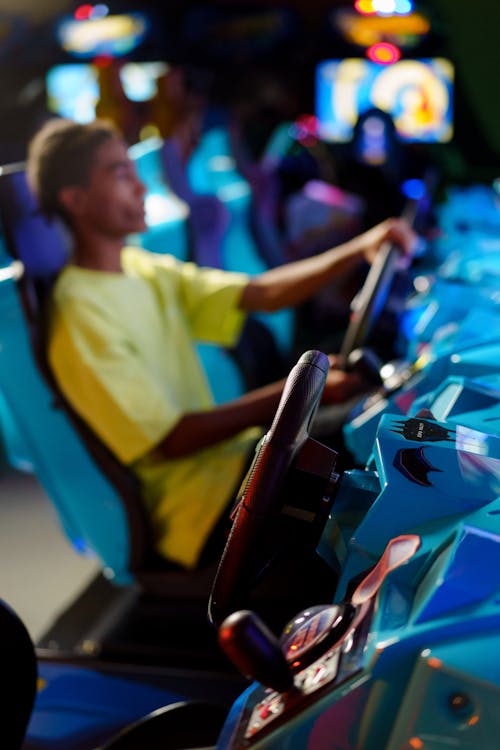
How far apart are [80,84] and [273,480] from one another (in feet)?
13.9

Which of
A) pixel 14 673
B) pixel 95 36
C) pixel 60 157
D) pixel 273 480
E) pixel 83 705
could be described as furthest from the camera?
pixel 95 36

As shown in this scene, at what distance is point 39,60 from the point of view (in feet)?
16.6

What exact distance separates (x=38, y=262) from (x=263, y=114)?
12.8 feet

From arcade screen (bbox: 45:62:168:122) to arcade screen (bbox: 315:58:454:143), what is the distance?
989 mm

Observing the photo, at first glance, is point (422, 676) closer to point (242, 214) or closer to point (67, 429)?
point (67, 429)

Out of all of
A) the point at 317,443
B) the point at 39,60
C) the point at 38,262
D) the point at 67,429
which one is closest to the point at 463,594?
the point at 317,443

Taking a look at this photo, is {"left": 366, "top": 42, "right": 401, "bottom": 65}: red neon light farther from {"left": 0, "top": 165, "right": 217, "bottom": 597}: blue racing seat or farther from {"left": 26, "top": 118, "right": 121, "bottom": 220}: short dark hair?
{"left": 0, "top": 165, "right": 217, "bottom": 597}: blue racing seat

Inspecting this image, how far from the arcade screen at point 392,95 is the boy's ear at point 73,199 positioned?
314 centimetres

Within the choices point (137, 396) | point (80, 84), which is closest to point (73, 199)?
point (137, 396)

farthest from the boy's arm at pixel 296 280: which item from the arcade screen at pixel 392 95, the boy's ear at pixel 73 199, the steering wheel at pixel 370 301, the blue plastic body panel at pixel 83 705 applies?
the arcade screen at pixel 392 95

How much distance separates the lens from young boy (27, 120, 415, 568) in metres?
1.78

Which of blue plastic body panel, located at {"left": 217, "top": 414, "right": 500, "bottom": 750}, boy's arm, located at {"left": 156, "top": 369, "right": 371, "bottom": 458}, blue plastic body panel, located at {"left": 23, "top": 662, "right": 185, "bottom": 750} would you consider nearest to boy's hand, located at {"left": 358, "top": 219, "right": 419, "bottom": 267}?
boy's arm, located at {"left": 156, "top": 369, "right": 371, "bottom": 458}

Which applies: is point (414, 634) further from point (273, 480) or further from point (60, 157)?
point (60, 157)

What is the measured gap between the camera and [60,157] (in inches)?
77.0
